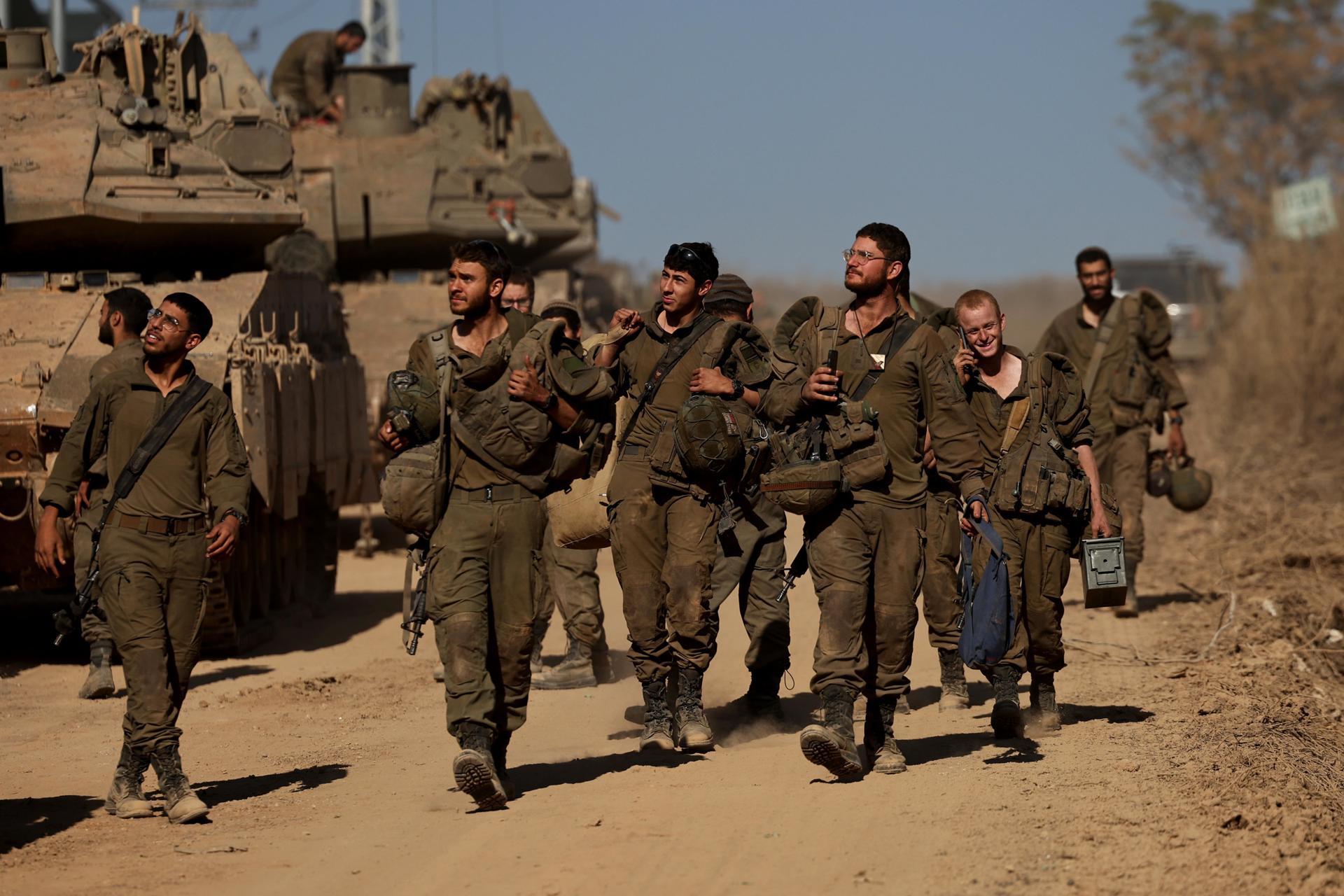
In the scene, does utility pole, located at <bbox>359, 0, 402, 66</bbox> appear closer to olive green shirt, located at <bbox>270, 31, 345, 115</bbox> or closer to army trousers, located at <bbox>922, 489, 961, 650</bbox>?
olive green shirt, located at <bbox>270, 31, 345, 115</bbox>

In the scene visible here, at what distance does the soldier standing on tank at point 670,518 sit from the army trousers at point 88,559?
2.34 m

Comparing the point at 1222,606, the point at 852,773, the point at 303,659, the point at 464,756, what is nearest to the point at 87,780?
the point at 464,756

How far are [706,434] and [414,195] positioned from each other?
12.7m

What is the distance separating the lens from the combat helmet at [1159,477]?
12.8 meters

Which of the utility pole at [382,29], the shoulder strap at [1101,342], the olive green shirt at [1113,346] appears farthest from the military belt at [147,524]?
the utility pole at [382,29]

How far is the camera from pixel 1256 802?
6.65 m

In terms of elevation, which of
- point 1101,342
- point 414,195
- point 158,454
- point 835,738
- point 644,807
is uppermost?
point 414,195

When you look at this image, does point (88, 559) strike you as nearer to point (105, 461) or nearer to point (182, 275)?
point (105, 461)

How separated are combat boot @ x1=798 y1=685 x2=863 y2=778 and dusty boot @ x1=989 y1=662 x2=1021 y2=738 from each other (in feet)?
2.60

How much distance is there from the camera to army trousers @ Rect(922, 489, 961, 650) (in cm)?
833

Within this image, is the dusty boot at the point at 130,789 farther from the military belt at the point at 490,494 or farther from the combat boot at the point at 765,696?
the combat boot at the point at 765,696

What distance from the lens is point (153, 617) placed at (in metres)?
7.26

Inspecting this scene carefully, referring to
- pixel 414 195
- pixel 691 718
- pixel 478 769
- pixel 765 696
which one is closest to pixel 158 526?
pixel 478 769

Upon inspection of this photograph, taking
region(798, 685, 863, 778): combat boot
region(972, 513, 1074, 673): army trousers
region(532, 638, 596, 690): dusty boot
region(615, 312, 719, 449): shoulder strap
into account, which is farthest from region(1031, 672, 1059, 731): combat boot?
region(532, 638, 596, 690): dusty boot
